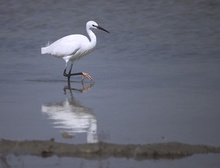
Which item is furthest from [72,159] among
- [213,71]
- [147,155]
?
[213,71]

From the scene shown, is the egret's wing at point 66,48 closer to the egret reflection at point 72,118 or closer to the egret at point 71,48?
the egret at point 71,48

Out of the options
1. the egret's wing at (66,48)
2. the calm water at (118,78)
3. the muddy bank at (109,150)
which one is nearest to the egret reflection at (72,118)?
the calm water at (118,78)

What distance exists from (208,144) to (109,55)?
6.24 m

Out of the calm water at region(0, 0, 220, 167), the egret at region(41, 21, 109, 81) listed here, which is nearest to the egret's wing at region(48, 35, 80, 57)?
the egret at region(41, 21, 109, 81)

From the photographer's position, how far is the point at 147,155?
6.87 meters

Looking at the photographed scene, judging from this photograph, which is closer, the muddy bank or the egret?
the muddy bank

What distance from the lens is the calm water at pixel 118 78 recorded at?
7.72 m

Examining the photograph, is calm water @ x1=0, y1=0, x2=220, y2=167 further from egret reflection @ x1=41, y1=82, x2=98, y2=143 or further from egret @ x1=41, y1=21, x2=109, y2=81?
egret @ x1=41, y1=21, x2=109, y2=81

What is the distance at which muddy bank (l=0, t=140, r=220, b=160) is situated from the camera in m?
6.88

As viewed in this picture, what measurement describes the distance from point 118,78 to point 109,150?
424 cm

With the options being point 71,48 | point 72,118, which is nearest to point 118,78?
point 71,48

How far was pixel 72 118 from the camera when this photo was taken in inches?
333

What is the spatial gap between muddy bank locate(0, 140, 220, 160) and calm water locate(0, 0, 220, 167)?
13 centimetres

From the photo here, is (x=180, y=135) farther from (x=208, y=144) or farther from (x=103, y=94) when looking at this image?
(x=103, y=94)
